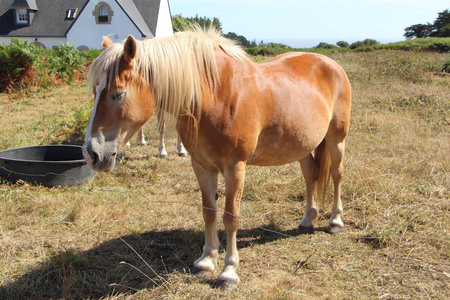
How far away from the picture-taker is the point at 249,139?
262 centimetres

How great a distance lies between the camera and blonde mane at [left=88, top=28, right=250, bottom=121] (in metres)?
2.21

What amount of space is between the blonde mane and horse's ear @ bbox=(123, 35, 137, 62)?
5 centimetres

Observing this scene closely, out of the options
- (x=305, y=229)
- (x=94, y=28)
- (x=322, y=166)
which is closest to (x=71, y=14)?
(x=94, y=28)

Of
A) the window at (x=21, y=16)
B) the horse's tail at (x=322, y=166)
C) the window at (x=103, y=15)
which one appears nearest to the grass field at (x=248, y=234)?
the horse's tail at (x=322, y=166)

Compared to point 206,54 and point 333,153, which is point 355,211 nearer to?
point 333,153

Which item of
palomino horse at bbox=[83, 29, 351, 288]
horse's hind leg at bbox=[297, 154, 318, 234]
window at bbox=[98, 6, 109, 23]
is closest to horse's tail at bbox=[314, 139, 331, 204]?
horse's hind leg at bbox=[297, 154, 318, 234]

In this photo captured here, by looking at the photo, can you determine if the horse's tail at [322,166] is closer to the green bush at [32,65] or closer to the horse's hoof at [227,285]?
the horse's hoof at [227,285]

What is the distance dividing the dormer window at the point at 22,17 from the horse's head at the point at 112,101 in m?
31.9

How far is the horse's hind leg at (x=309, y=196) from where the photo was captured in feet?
12.2

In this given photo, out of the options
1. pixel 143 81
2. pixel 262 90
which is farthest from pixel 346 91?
pixel 143 81

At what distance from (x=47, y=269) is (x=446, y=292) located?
309cm

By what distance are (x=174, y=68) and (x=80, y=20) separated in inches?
1096

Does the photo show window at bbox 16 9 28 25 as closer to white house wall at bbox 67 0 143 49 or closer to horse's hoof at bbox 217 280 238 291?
white house wall at bbox 67 0 143 49

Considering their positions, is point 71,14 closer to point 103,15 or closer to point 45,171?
point 103,15
